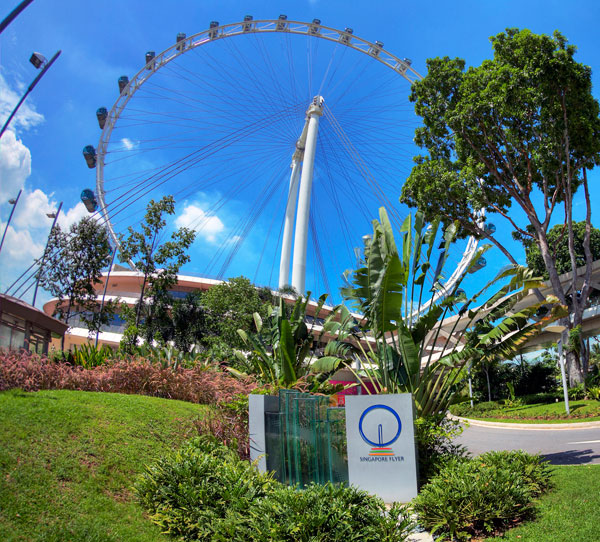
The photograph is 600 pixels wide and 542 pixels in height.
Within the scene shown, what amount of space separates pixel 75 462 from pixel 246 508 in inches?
107

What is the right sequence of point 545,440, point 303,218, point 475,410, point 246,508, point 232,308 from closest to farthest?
point 246,508, point 545,440, point 475,410, point 232,308, point 303,218

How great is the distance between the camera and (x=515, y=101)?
69.4 feet

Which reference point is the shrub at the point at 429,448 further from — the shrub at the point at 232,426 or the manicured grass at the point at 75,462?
the manicured grass at the point at 75,462

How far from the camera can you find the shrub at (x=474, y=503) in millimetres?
6625

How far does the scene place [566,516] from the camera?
6473 millimetres

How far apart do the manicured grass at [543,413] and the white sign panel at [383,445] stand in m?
13.6

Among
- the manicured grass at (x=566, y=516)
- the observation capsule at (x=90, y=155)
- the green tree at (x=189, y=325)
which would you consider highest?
the observation capsule at (x=90, y=155)

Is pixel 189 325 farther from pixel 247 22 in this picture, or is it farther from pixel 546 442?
pixel 546 442

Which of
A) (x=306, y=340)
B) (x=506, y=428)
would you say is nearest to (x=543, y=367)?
(x=506, y=428)

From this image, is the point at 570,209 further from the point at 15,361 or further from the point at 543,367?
the point at 15,361

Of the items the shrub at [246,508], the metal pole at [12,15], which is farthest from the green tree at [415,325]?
the metal pole at [12,15]

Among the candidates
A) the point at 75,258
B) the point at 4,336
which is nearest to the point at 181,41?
the point at 75,258

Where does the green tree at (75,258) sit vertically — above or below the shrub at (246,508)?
above

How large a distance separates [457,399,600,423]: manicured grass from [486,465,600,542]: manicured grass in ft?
42.7
